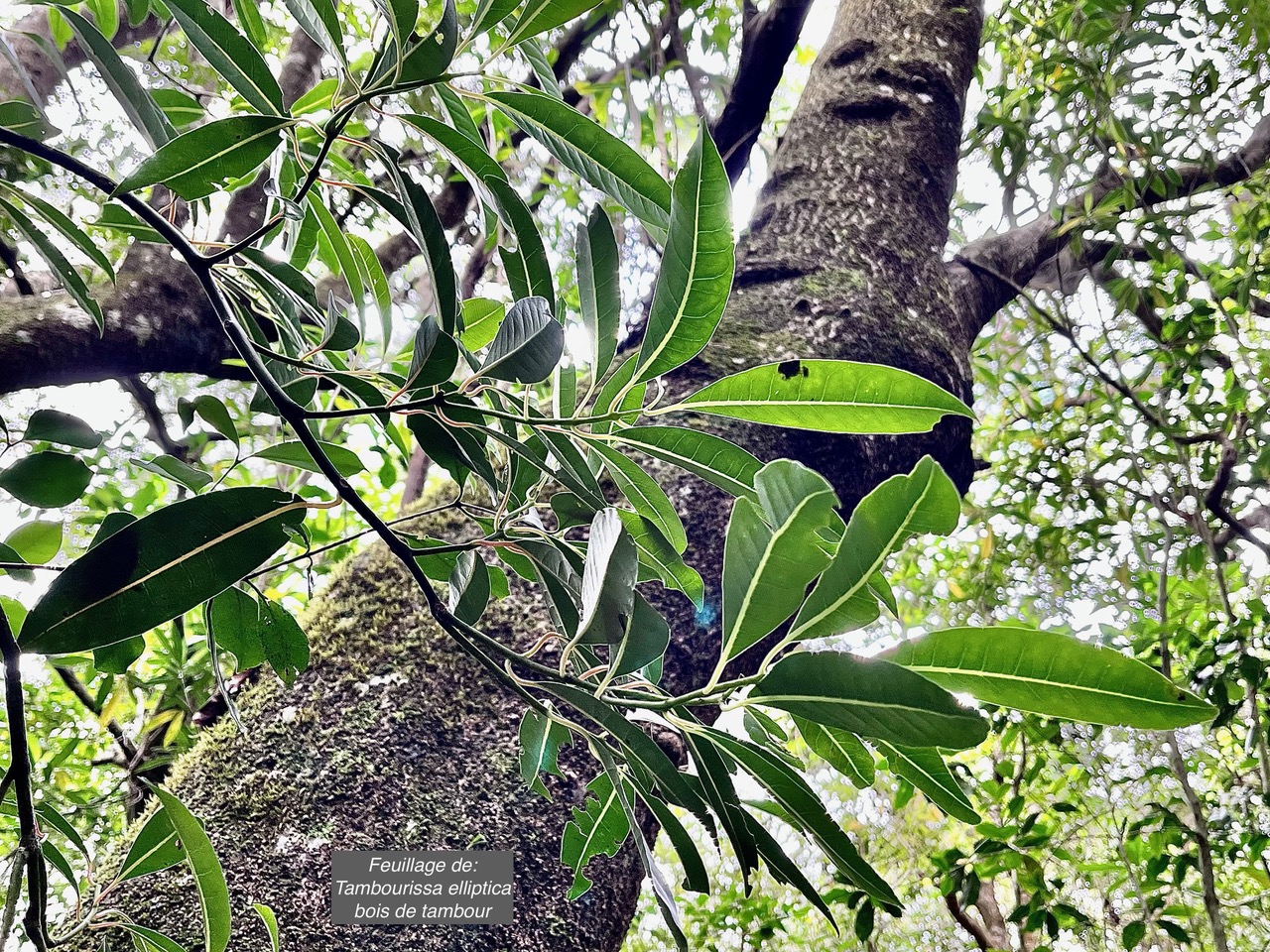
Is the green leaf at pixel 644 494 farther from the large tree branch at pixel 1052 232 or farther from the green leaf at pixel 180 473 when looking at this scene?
the large tree branch at pixel 1052 232

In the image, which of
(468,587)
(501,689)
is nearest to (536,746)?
(468,587)

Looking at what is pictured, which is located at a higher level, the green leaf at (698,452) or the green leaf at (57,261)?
the green leaf at (698,452)

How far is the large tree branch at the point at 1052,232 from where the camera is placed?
1.49 meters

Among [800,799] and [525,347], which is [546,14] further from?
[800,799]

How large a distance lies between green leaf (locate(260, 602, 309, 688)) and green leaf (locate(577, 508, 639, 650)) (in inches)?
14.2

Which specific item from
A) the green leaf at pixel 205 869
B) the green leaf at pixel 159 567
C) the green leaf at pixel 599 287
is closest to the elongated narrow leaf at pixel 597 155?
the green leaf at pixel 599 287

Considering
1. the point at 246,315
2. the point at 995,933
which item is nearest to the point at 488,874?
the point at 246,315

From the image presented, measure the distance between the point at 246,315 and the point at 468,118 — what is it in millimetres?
196

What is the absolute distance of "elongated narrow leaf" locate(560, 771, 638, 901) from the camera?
1.73 feet

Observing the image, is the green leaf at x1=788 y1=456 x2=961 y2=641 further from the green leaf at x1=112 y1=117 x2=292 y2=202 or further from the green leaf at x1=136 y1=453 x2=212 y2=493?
the green leaf at x1=136 y1=453 x2=212 y2=493

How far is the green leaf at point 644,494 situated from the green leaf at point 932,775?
17 centimetres

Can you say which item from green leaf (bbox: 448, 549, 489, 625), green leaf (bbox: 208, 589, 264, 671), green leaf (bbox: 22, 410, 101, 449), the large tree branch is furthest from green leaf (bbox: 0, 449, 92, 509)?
the large tree branch

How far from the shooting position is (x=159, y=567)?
0.34 m

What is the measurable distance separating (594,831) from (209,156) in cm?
49
